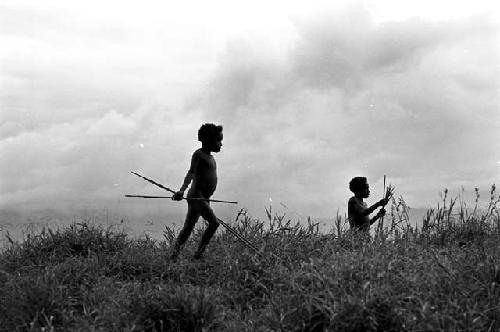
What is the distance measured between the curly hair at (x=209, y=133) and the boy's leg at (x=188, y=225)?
0.90m

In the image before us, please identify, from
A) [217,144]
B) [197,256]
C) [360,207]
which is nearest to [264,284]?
[197,256]

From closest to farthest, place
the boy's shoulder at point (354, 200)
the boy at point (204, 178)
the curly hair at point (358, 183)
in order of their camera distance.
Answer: the boy at point (204, 178) → the boy's shoulder at point (354, 200) → the curly hair at point (358, 183)

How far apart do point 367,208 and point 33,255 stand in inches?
203

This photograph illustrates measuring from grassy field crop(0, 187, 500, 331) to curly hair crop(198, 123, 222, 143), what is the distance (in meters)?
1.57

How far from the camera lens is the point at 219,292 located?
633cm

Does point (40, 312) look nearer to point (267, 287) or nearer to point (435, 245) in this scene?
point (267, 287)

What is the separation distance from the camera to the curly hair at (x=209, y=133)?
25.0 feet

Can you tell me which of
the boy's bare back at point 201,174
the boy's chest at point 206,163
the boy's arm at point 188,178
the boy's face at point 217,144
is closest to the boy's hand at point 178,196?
the boy's arm at point 188,178

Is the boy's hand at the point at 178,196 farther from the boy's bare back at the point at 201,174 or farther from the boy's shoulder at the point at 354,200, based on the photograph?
the boy's shoulder at the point at 354,200

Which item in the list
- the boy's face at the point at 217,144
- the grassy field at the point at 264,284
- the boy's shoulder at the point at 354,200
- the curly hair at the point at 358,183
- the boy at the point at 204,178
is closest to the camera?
the grassy field at the point at 264,284

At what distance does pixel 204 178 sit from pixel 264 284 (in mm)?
1707

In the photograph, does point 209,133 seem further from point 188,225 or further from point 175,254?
point 175,254

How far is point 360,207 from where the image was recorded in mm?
9156

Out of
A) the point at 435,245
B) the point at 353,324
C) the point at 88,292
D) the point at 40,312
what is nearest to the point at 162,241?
the point at 88,292
